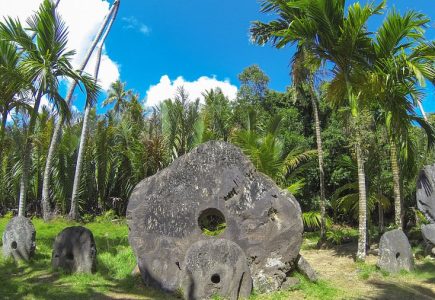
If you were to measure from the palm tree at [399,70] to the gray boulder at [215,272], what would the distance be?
5751 mm

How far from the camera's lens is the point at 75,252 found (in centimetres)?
838

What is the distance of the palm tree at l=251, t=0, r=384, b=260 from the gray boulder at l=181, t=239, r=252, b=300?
448 centimetres

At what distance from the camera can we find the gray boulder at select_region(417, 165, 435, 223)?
11.6 metres

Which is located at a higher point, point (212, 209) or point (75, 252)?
point (212, 209)

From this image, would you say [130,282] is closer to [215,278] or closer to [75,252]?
[75,252]

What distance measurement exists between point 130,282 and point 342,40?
→ 22.6ft

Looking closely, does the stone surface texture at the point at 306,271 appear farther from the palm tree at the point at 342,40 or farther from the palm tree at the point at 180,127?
the palm tree at the point at 180,127

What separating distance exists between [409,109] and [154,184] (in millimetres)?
6909

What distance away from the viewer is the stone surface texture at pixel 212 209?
7637 mm

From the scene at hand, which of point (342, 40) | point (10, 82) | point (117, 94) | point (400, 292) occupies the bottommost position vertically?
point (400, 292)

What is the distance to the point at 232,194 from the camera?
789 centimetres

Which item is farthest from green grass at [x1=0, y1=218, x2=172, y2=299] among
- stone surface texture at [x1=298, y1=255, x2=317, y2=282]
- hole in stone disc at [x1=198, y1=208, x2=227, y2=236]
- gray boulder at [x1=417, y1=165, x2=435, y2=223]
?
gray boulder at [x1=417, y1=165, x2=435, y2=223]

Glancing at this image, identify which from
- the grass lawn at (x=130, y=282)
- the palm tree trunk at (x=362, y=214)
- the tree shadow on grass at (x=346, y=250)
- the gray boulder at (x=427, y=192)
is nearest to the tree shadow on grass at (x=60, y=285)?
the grass lawn at (x=130, y=282)

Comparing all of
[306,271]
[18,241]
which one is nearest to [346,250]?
[306,271]
